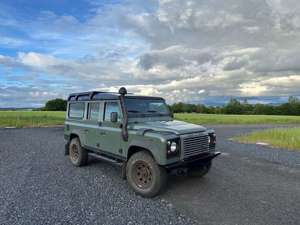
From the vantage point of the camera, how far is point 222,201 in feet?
16.1

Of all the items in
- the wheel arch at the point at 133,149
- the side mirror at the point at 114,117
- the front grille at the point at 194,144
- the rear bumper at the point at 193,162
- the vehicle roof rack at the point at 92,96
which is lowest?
the rear bumper at the point at 193,162

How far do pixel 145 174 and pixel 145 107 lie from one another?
1.83m

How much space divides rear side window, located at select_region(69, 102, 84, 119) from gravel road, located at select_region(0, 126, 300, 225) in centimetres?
164

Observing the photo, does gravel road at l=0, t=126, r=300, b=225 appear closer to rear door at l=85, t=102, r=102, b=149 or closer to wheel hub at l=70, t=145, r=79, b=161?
wheel hub at l=70, t=145, r=79, b=161

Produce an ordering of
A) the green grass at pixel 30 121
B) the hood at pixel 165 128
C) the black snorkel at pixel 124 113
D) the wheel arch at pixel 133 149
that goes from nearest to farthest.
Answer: the hood at pixel 165 128
the wheel arch at pixel 133 149
the black snorkel at pixel 124 113
the green grass at pixel 30 121

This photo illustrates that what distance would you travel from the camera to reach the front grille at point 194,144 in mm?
5039

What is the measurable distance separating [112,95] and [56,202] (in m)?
2.79

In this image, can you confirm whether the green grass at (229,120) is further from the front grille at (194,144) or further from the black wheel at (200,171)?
the front grille at (194,144)

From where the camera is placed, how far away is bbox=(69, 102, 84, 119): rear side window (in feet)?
24.6

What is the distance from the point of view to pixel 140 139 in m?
5.22

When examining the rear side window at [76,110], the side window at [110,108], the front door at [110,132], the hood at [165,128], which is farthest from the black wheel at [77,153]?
the hood at [165,128]

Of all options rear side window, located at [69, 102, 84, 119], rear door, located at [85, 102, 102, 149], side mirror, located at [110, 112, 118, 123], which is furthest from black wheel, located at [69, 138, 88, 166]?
side mirror, located at [110, 112, 118, 123]

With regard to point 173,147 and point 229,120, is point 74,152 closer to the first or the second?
point 173,147

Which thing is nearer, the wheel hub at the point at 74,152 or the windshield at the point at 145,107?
the windshield at the point at 145,107
